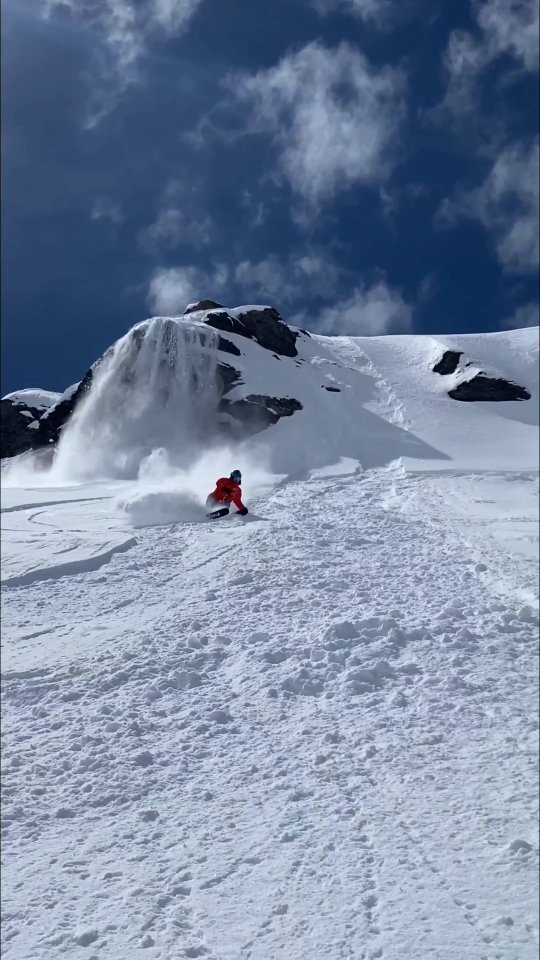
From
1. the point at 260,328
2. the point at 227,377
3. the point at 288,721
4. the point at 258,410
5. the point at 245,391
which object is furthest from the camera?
the point at 227,377

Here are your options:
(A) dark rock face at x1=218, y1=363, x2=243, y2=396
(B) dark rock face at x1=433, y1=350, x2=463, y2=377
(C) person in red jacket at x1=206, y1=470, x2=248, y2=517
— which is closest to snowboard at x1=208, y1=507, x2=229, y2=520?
(C) person in red jacket at x1=206, y1=470, x2=248, y2=517

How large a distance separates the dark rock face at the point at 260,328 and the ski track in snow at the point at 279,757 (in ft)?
29.7

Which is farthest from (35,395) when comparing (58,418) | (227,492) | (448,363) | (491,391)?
(448,363)

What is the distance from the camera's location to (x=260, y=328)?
14.9 metres

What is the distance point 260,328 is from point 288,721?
463 inches

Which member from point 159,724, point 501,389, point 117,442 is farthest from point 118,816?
point 117,442

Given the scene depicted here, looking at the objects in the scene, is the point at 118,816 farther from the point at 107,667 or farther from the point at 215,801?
the point at 107,667

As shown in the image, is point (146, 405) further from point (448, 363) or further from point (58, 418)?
point (448, 363)

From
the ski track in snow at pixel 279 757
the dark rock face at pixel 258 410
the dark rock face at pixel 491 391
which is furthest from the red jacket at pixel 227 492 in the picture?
the dark rock face at pixel 258 410

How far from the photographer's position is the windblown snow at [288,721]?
8.98ft

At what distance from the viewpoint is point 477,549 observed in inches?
233

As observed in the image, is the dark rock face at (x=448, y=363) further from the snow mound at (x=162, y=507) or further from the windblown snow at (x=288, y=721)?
the snow mound at (x=162, y=507)

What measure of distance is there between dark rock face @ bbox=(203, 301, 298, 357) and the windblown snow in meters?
6.84

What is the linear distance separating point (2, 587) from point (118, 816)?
3.88m
